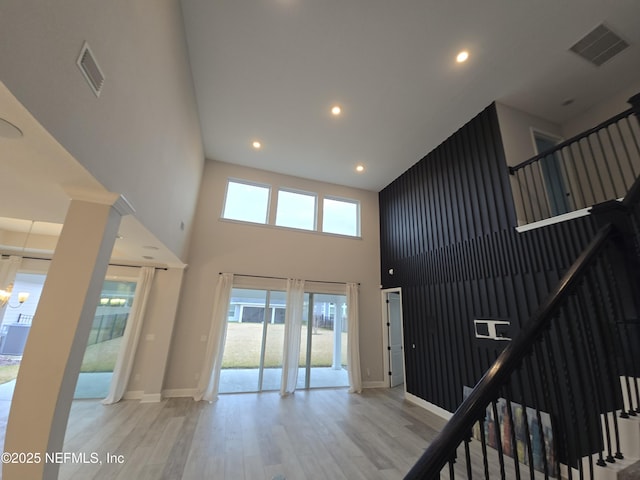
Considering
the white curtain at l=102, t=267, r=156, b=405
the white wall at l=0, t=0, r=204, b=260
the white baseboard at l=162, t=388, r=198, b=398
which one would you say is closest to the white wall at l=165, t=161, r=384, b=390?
the white baseboard at l=162, t=388, r=198, b=398

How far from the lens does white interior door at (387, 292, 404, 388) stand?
6410 millimetres

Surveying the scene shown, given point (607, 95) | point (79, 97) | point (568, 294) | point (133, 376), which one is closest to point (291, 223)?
point (133, 376)

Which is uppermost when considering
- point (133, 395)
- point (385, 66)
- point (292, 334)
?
point (385, 66)

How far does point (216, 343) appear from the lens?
5.32 m

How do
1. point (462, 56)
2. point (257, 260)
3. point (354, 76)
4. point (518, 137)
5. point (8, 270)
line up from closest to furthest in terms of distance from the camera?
1. point (462, 56)
2. point (354, 76)
3. point (518, 137)
4. point (8, 270)
5. point (257, 260)

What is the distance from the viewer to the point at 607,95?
4297 millimetres

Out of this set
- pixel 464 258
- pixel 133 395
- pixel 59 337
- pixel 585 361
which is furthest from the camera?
pixel 133 395

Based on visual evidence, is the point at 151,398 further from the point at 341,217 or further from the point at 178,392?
the point at 341,217

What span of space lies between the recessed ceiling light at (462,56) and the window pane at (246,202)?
184 inches

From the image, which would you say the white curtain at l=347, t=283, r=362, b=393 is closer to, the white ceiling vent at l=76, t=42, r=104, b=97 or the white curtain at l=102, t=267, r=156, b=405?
the white curtain at l=102, t=267, r=156, b=405

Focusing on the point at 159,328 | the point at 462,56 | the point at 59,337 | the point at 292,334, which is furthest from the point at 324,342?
the point at 462,56

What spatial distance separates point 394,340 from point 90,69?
699cm

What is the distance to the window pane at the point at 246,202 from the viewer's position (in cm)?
642

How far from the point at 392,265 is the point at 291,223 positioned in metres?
2.77
